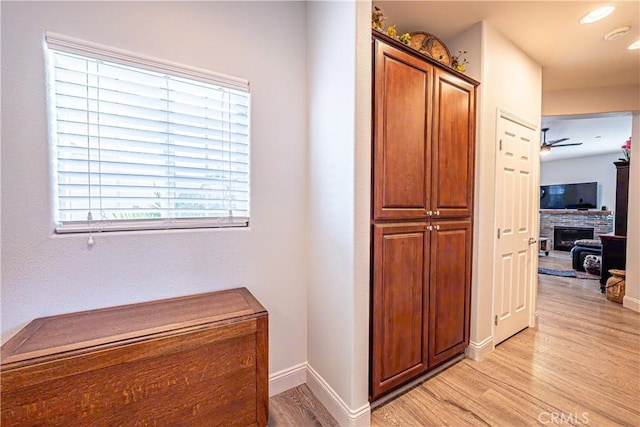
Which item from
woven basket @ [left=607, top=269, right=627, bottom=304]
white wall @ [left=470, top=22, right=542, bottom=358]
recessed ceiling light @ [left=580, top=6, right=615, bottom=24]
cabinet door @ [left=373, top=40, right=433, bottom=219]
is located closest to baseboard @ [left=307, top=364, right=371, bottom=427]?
cabinet door @ [left=373, top=40, right=433, bottom=219]

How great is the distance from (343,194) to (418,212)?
0.57 metres

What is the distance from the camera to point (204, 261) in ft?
4.96

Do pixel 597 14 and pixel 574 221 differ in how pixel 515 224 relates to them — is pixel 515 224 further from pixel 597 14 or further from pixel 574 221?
pixel 574 221

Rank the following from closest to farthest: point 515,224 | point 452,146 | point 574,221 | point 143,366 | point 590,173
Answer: point 143,366 → point 452,146 → point 515,224 → point 574,221 → point 590,173

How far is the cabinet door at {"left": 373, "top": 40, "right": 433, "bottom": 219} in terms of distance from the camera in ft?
4.96

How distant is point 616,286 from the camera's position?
3.41m

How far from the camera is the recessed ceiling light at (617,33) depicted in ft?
6.93

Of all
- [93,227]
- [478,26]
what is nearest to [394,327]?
[93,227]

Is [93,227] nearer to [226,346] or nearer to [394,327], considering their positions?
[226,346]

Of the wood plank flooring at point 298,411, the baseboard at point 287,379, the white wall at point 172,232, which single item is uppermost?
the white wall at point 172,232

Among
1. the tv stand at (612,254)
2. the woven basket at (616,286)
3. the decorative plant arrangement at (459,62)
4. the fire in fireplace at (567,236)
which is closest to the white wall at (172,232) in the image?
the decorative plant arrangement at (459,62)

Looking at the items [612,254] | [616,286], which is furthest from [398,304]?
[612,254]

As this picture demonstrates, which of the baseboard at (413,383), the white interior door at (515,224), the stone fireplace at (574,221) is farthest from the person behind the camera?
Result: the stone fireplace at (574,221)

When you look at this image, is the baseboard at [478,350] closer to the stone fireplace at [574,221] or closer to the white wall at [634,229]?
the white wall at [634,229]
